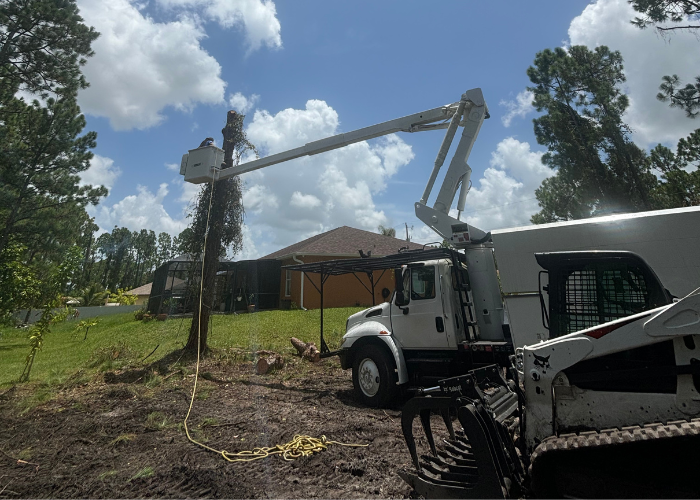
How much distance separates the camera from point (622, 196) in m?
15.8

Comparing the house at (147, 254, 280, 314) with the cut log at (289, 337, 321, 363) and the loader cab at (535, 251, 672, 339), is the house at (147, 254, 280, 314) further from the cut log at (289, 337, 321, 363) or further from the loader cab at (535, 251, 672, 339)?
the loader cab at (535, 251, 672, 339)

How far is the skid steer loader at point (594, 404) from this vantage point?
7.20ft

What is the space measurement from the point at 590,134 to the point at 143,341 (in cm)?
2044

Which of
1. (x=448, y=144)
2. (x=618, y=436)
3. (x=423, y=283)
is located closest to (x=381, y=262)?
(x=423, y=283)

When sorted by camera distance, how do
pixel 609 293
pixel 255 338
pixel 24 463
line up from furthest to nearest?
pixel 255 338
pixel 24 463
pixel 609 293

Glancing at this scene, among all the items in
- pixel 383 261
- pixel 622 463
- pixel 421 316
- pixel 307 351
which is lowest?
pixel 622 463

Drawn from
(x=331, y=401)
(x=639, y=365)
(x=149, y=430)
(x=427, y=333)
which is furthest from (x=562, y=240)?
(x=149, y=430)

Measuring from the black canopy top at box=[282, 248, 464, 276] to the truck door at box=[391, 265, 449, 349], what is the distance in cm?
21

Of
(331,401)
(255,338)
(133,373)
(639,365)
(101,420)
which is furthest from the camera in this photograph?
(255,338)

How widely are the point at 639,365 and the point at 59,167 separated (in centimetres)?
2024

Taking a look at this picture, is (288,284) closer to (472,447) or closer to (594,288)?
(594,288)

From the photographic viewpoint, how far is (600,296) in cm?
305

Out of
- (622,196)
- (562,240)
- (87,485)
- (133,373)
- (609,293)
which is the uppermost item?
(622,196)

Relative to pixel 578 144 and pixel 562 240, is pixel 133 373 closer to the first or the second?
pixel 562 240
